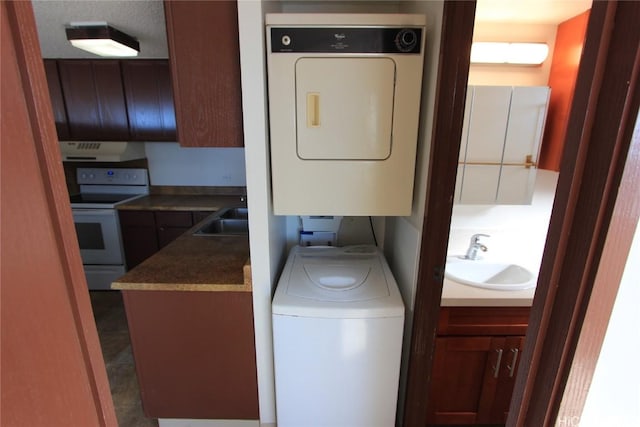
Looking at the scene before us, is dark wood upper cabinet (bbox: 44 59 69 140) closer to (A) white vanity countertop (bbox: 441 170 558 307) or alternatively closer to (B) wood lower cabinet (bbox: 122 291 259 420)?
(B) wood lower cabinet (bbox: 122 291 259 420)

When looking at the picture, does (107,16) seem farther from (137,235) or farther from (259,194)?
(137,235)

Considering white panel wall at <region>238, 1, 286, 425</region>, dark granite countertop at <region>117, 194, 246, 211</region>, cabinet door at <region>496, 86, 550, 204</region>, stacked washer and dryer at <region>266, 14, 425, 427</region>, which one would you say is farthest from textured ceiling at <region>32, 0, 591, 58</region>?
dark granite countertop at <region>117, 194, 246, 211</region>

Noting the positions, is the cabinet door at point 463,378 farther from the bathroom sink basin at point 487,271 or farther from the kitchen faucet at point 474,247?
the kitchen faucet at point 474,247

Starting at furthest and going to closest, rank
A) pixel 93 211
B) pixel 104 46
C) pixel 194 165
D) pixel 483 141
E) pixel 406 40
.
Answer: pixel 194 165
pixel 93 211
pixel 104 46
pixel 483 141
pixel 406 40

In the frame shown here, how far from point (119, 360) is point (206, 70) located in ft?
7.37

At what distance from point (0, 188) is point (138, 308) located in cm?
127

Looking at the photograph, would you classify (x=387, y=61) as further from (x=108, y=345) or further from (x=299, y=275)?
(x=108, y=345)

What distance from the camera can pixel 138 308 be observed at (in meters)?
1.42

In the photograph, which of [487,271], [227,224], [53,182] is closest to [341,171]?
[53,182]

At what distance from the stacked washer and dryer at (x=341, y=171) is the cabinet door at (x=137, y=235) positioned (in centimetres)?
230

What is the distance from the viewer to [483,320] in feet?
4.62

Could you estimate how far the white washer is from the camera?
1271 mm

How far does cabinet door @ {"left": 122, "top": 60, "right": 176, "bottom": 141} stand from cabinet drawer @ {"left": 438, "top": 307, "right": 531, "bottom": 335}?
120 inches

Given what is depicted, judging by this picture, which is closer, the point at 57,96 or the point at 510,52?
the point at 510,52
